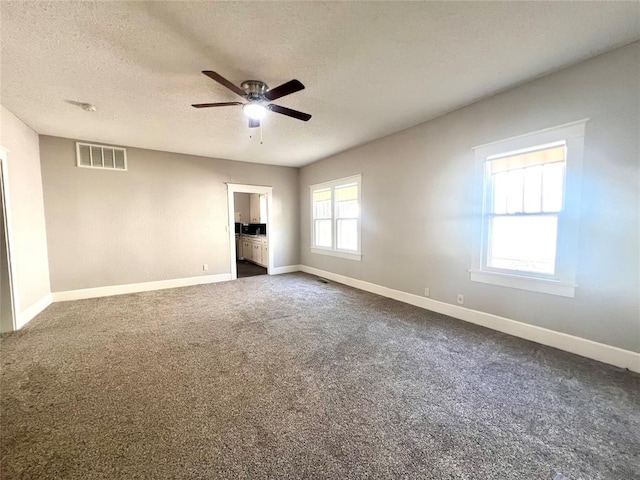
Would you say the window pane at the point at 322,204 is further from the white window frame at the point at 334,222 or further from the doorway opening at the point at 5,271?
the doorway opening at the point at 5,271

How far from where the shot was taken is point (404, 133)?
4055 millimetres

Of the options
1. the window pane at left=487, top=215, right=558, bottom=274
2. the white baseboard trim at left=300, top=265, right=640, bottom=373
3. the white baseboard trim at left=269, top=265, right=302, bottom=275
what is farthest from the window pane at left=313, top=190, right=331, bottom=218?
the window pane at left=487, top=215, right=558, bottom=274

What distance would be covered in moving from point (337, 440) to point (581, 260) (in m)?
2.73

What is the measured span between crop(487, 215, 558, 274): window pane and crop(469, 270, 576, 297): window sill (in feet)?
0.33

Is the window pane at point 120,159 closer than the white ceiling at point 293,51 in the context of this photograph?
No

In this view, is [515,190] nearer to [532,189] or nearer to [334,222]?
[532,189]

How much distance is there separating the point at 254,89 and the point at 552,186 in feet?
10.5

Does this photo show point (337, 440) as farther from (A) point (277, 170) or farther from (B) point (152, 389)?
(A) point (277, 170)

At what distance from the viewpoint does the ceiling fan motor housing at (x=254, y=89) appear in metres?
2.58

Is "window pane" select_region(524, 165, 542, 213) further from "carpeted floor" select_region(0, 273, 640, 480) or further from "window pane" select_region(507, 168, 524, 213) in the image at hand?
"carpeted floor" select_region(0, 273, 640, 480)

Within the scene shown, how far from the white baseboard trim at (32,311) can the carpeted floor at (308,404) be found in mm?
238

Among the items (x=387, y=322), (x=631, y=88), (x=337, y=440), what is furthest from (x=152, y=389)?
(x=631, y=88)

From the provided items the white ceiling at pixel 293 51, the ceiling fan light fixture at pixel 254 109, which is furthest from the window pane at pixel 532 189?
the ceiling fan light fixture at pixel 254 109

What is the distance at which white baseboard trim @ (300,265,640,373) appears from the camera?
Answer: 2.27 m
